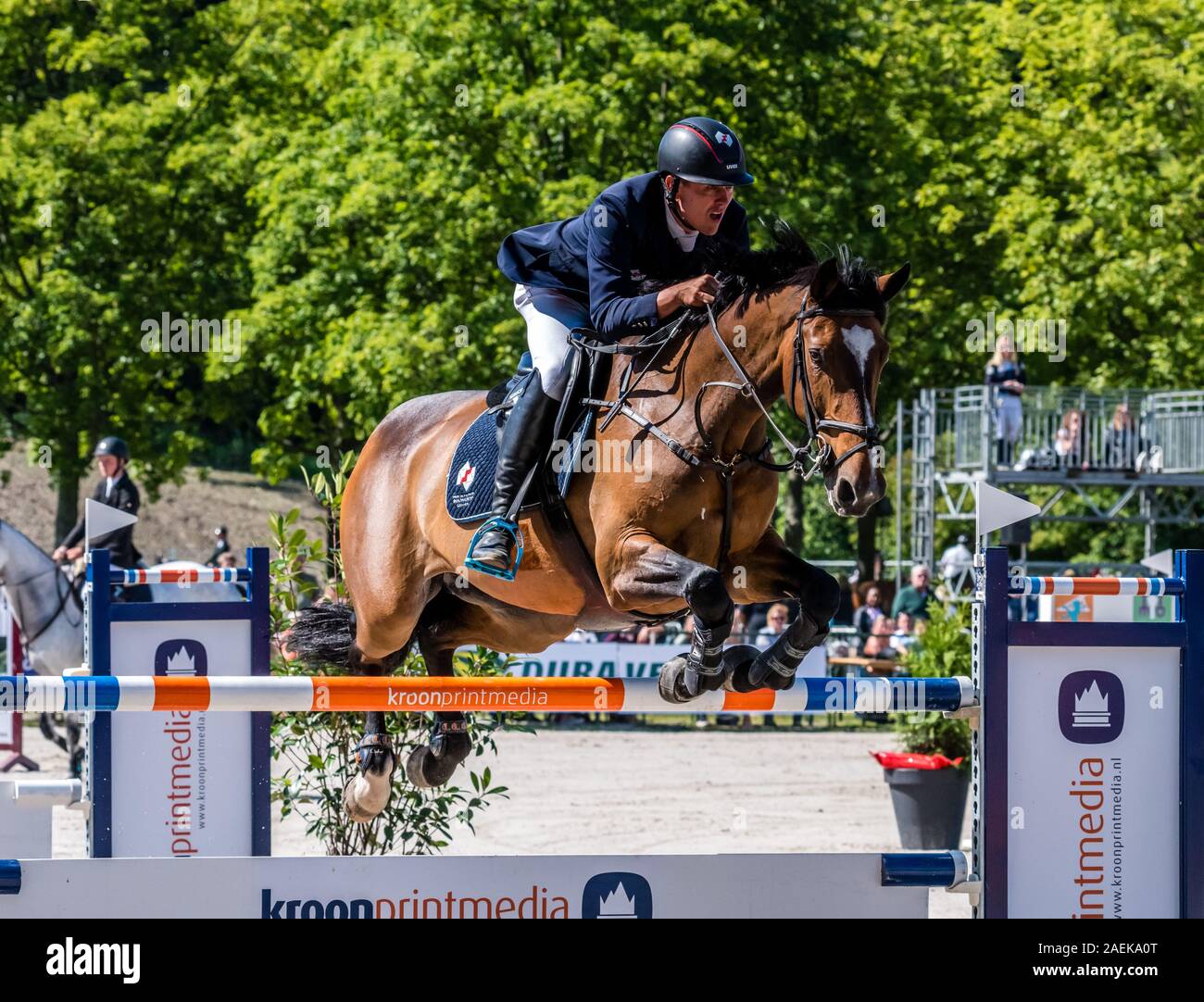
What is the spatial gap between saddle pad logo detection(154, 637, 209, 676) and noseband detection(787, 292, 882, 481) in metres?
2.68

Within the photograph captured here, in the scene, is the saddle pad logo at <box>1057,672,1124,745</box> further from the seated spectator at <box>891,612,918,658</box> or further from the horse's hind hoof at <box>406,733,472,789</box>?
the seated spectator at <box>891,612,918,658</box>

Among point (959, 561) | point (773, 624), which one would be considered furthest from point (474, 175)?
point (959, 561)

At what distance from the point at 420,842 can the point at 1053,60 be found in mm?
20867

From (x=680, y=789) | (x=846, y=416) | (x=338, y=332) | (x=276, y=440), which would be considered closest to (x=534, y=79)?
(x=338, y=332)

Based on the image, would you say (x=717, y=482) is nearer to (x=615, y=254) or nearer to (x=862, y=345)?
(x=862, y=345)

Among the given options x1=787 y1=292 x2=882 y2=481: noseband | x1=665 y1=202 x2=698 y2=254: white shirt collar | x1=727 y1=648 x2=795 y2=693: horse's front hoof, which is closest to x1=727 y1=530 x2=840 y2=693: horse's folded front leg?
x1=727 y1=648 x2=795 y2=693: horse's front hoof

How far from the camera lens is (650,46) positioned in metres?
19.5

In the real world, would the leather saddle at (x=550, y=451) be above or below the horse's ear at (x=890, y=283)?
below

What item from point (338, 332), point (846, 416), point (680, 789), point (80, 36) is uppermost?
point (80, 36)

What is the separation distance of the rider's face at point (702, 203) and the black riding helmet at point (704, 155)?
86 millimetres

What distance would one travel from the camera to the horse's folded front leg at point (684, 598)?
15.5 ft

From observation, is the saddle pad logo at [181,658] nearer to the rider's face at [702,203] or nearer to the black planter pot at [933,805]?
the rider's face at [702,203]

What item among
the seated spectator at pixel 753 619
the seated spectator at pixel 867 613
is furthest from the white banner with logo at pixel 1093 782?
the seated spectator at pixel 867 613
